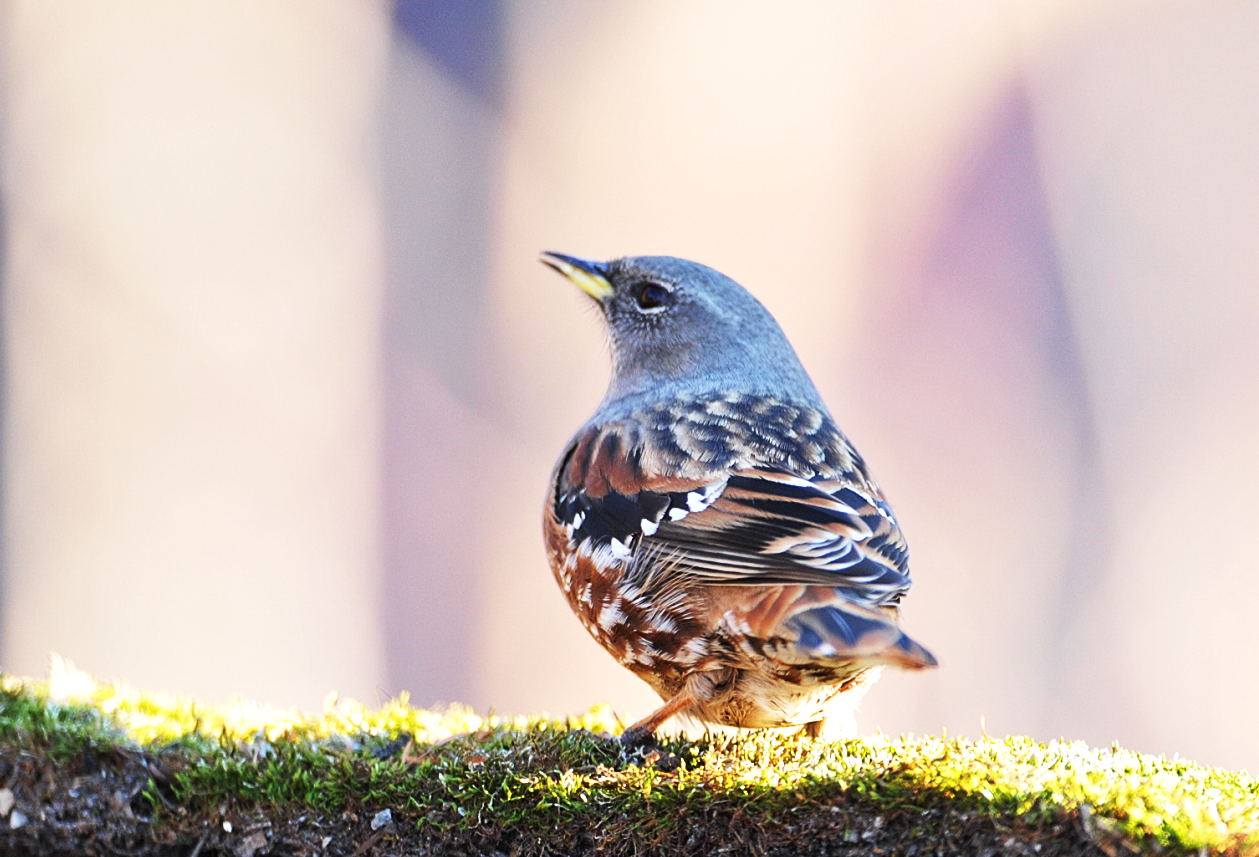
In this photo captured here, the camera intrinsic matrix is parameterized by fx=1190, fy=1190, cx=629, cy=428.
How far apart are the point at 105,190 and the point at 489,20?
379cm

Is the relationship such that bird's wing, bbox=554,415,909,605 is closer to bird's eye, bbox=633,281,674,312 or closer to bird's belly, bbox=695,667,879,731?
bird's belly, bbox=695,667,879,731

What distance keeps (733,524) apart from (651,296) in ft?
8.08

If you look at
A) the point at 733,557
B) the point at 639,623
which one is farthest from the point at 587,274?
the point at 733,557

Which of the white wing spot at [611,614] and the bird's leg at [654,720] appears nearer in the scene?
the bird's leg at [654,720]

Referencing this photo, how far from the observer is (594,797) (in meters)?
3.47

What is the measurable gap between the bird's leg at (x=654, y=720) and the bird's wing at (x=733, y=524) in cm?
41

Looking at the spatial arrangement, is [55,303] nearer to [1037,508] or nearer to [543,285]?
[543,285]

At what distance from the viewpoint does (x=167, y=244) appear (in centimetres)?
1029

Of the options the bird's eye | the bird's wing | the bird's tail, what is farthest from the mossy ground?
the bird's eye

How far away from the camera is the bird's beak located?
6.55 m

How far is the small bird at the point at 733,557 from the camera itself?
3.80 meters

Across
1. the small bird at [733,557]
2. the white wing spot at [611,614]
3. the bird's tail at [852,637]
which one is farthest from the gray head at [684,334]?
the bird's tail at [852,637]

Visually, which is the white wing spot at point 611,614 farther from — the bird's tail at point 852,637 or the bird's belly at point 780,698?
the bird's tail at point 852,637

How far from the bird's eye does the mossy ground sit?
2.95 meters
